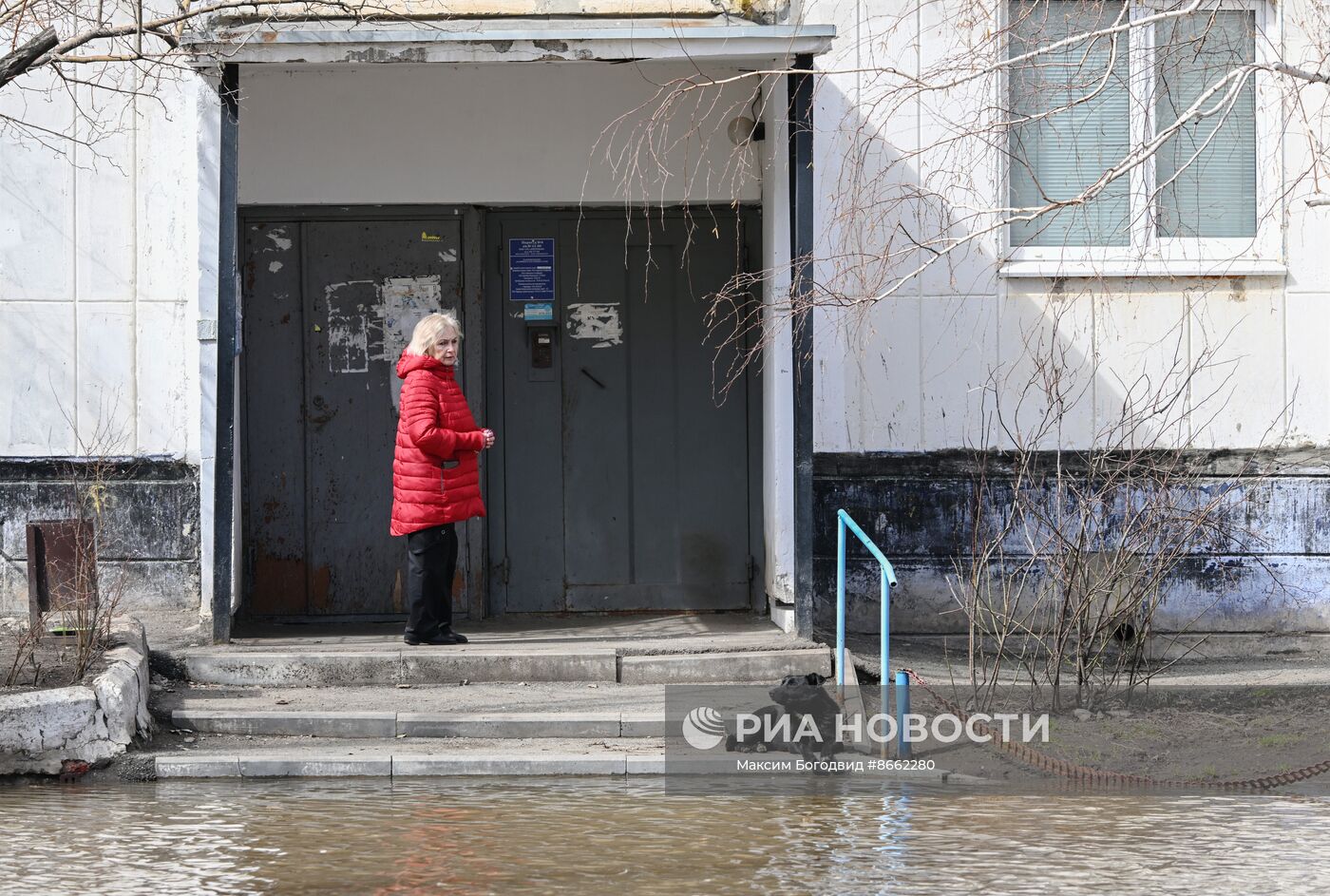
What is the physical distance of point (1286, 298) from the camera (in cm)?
934

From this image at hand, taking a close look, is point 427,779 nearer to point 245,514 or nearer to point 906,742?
point 906,742

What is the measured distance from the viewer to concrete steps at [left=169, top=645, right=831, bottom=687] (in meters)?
8.00

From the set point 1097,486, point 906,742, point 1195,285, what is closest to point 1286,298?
point 1195,285

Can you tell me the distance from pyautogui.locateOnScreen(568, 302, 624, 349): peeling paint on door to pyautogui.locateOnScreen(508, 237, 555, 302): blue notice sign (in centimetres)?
19

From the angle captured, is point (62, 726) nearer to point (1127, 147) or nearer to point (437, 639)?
point (437, 639)

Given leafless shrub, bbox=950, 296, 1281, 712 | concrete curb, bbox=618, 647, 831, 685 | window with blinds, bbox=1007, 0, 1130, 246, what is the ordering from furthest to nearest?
window with blinds, bbox=1007, 0, 1130, 246 < leafless shrub, bbox=950, 296, 1281, 712 < concrete curb, bbox=618, 647, 831, 685

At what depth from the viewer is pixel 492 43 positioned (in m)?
7.80

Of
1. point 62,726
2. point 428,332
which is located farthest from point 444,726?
point 428,332

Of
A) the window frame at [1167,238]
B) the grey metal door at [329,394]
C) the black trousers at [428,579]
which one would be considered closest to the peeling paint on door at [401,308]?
the grey metal door at [329,394]

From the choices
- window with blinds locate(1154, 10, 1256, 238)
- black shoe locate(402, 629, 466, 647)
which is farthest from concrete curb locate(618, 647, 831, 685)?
window with blinds locate(1154, 10, 1256, 238)

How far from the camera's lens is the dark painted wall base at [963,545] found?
9289 mm

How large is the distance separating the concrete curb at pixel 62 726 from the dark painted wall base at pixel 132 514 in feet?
7.93

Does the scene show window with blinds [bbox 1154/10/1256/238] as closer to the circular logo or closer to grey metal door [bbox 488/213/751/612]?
grey metal door [bbox 488/213/751/612]

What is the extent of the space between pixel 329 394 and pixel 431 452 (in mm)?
1661
